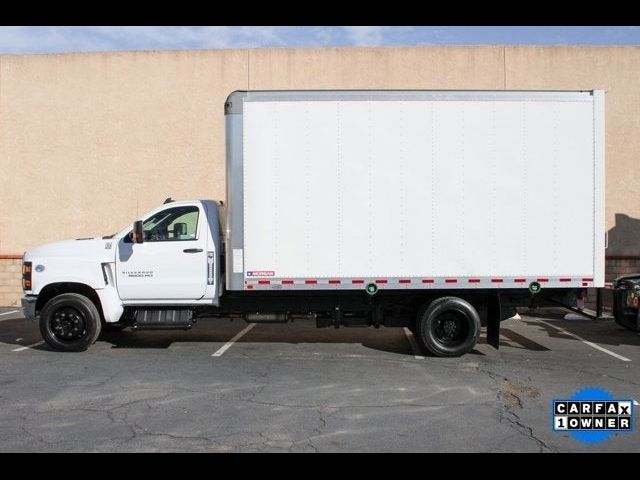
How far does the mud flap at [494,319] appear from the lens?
8758 mm

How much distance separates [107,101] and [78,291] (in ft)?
25.3

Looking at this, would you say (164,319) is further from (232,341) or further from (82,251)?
(82,251)

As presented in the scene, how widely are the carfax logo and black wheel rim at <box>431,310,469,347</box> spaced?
2.24 meters

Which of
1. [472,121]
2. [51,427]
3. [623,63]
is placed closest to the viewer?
[51,427]

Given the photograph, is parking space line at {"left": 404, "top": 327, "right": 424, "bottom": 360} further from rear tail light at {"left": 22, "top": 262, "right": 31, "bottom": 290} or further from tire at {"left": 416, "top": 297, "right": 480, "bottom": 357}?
rear tail light at {"left": 22, "top": 262, "right": 31, "bottom": 290}

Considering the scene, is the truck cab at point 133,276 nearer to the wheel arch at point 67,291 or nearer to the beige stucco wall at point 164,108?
the wheel arch at point 67,291

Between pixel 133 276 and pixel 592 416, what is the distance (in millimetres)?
6349

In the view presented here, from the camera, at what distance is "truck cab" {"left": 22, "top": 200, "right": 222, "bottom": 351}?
8922 mm

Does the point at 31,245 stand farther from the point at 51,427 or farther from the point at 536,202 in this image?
the point at 536,202

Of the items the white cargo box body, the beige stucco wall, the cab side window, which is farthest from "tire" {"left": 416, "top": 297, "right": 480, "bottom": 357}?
the beige stucco wall

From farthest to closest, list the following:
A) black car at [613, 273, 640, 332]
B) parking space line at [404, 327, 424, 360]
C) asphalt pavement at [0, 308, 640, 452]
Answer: black car at [613, 273, 640, 332]
parking space line at [404, 327, 424, 360]
asphalt pavement at [0, 308, 640, 452]

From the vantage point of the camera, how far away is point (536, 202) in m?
8.45
